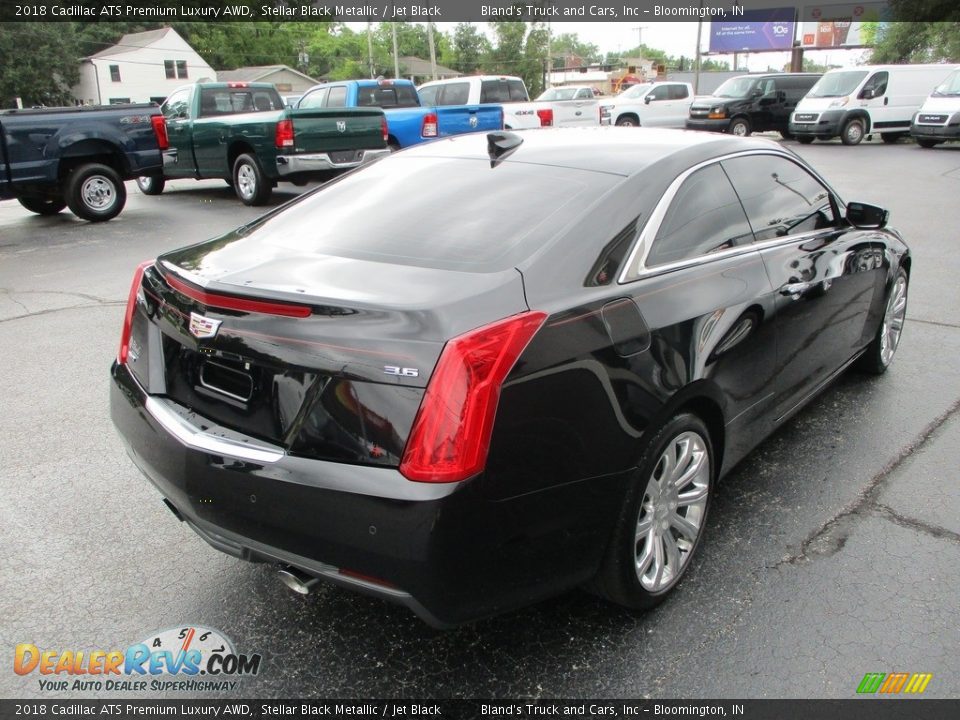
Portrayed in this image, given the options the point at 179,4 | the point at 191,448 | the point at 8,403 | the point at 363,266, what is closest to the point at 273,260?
the point at 363,266

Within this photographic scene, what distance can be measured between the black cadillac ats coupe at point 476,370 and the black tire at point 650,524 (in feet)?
0.04

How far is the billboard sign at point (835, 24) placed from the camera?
5059 cm

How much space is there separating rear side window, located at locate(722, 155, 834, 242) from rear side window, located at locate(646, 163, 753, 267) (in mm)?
111

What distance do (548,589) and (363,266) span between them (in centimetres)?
121

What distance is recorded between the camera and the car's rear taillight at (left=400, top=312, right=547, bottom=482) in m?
2.20

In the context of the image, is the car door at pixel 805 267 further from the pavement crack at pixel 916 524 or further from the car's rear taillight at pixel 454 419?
the car's rear taillight at pixel 454 419

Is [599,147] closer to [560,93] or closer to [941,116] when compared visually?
[941,116]

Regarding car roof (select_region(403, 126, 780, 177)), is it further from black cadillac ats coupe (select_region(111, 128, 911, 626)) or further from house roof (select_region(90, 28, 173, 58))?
house roof (select_region(90, 28, 173, 58))

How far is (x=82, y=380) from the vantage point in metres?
5.32

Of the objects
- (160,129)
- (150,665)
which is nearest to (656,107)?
(160,129)

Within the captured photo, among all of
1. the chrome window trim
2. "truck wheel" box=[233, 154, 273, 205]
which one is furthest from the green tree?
the chrome window trim

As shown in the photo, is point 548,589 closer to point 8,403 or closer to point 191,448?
point 191,448

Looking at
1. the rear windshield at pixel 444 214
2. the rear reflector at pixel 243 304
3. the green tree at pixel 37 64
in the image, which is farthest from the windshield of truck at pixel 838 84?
the green tree at pixel 37 64

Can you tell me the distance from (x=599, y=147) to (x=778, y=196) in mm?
1019
